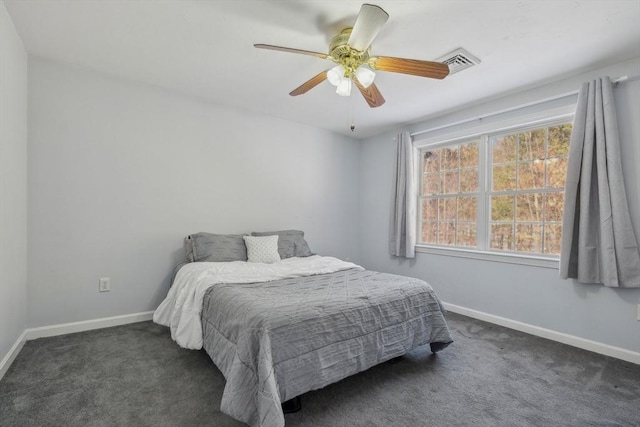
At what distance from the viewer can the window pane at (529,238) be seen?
293cm

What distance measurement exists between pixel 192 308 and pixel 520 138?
3.47 metres

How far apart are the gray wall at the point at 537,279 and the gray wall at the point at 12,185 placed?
3794 mm

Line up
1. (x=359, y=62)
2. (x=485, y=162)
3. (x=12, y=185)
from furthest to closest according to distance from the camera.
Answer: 1. (x=485, y=162)
2. (x=12, y=185)
3. (x=359, y=62)

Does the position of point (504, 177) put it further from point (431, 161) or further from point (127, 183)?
point (127, 183)

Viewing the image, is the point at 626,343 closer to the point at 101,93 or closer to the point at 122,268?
the point at 122,268

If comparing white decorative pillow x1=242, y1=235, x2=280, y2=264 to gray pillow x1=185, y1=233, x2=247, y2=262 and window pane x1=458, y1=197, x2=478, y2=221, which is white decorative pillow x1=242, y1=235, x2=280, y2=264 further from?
window pane x1=458, y1=197, x2=478, y2=221

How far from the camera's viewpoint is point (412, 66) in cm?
187

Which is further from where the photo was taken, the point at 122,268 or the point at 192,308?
the point at 122,268

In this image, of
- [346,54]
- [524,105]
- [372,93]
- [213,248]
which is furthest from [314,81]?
[524,105]

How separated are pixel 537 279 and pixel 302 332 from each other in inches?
98.0

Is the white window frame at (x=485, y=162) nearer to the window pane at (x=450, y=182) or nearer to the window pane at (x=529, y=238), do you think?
the window pane at (x=529, y=238)

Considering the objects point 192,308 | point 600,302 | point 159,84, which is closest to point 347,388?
point 192,308

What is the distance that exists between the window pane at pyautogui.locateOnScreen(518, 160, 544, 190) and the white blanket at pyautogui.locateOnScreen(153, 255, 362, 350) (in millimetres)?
1977

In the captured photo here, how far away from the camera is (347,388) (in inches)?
73.0
